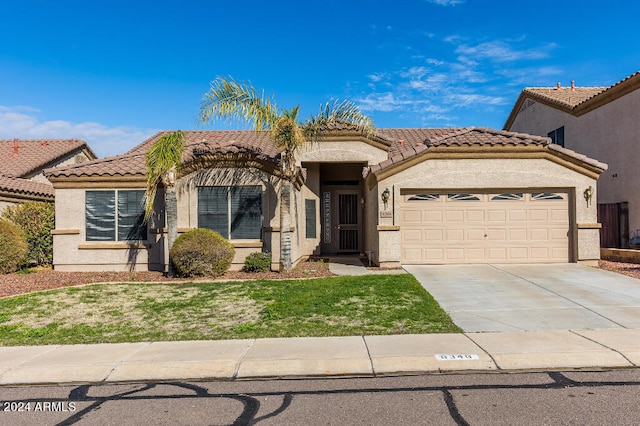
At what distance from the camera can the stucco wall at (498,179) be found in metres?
14.2

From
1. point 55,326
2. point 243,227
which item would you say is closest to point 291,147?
point 243,227

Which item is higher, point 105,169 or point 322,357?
point 105,169

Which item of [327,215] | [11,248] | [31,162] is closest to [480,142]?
[327,215]

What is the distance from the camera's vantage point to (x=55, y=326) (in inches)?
332

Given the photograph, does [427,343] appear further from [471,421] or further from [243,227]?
[243,227]

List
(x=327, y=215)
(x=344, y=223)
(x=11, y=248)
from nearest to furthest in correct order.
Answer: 1. (x=11, y=248)
2. (x=327, y=215)
3. (x=344, y=223)

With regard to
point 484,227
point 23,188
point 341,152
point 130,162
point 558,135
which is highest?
point 558,135

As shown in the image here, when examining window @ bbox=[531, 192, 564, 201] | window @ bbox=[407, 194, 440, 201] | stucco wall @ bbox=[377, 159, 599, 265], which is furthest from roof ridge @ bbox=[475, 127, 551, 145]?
window @ bbox=[407, 194, 440, 201]

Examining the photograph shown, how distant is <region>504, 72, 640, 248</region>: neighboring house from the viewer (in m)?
16.6

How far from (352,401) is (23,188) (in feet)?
61.6

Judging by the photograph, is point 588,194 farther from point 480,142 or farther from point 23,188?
point 23,188

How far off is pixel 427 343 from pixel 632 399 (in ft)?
8.67

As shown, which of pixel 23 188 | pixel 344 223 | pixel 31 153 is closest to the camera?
pixel 23 188

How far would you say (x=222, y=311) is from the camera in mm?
9250
